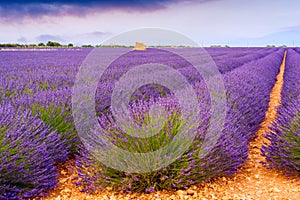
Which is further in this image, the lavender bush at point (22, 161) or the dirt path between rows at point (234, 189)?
the dirt path between rows at point (234, 189)

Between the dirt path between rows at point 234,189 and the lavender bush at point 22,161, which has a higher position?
the lavender bush at point 22,161

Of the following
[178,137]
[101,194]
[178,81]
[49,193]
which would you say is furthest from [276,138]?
[178,81]

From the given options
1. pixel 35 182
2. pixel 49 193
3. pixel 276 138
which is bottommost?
pixel 49 193

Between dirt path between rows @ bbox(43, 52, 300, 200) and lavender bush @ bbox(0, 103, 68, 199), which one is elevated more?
lavender bush @ bbox(0, 103, 68, 199)

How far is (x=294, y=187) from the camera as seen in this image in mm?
2408

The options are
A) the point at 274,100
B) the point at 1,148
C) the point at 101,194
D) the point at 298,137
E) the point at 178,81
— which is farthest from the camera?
the point at 274,100

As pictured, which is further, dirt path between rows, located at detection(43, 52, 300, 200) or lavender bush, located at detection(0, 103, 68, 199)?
dirt path between rows, located at detection(43, 52, 300, 200)

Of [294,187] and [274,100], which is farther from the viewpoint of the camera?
[274,100]

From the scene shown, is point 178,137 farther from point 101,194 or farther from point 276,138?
point 276,138

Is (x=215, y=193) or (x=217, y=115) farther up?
(x=217, y=115)

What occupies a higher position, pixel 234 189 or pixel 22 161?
pixel 22 161

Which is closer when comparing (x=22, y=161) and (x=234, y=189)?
(x=22, y=161)

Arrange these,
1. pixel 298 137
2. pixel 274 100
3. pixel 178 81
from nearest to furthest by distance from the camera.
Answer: pixel 298 137
pixel 178 81
pixel 274 100

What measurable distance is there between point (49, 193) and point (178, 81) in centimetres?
384
